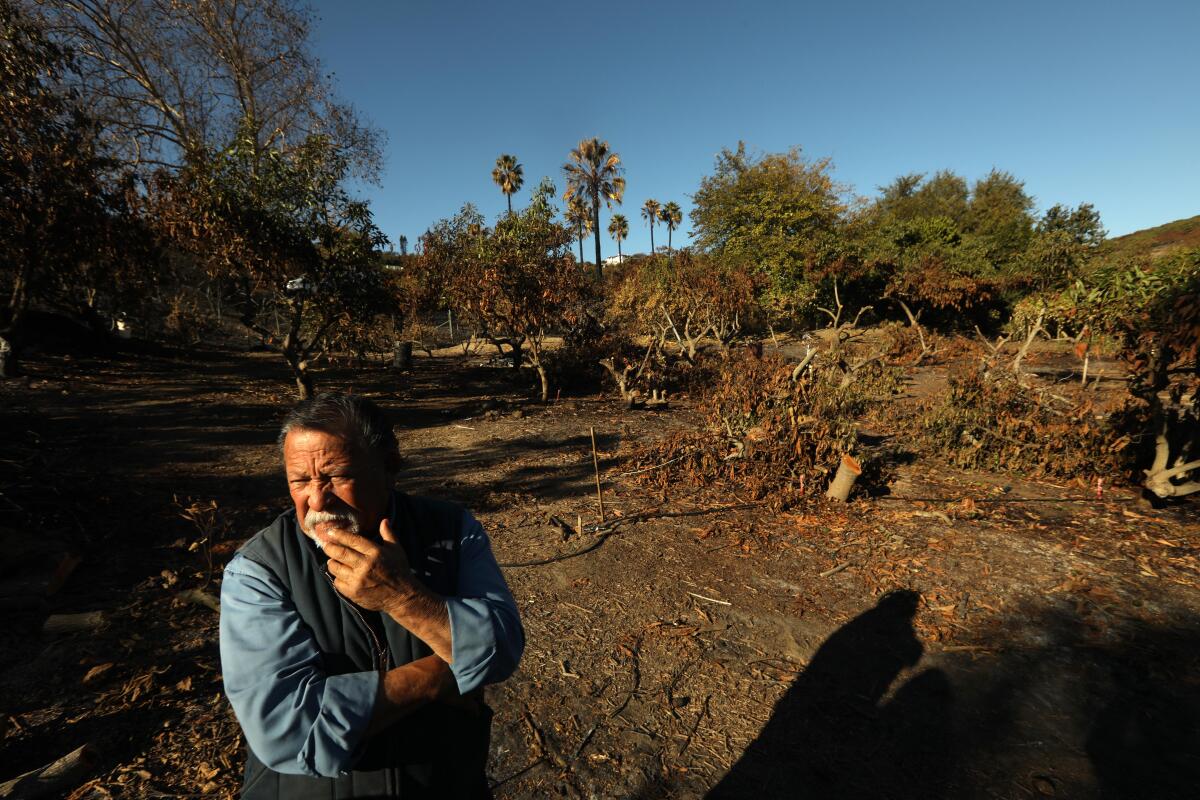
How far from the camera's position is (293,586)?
1.32 meters

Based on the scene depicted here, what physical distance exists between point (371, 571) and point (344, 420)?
0.55 metres

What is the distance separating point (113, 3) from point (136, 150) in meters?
3.88

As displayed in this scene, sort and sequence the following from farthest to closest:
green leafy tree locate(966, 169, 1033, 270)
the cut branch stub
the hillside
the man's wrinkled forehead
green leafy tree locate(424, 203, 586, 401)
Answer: the hillside → green leafy tree locate(966, 169, 1033, 270) → green leafy tree locate(424, 203, 586, 401) → the cut branch stub → the man's wrinkled forehead

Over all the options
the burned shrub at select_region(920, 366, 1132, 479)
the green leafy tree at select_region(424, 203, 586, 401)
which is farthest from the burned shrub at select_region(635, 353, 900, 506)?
the green leafy tree at select_region(424, 203, 586, 401)

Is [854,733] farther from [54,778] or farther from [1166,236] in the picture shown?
[1166,236]

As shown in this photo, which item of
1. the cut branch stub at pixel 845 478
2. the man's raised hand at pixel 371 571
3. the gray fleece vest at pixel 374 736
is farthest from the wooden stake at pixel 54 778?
the cut branch stub at pixel 845 478

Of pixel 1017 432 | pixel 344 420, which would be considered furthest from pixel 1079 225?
pixel 344 420

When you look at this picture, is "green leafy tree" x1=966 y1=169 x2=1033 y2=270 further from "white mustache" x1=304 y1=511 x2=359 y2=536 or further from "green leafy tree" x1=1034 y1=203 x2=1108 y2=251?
"white mustache" x1=304 y1=511 x2=359 y2=536

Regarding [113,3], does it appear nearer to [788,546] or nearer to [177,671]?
[177,671]

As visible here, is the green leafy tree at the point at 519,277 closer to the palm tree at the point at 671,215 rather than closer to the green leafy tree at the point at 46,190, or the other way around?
the green leafy tree at the point at 46,190

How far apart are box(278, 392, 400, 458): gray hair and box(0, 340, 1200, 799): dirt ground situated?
2037mm

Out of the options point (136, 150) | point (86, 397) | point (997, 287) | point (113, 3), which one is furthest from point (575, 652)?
point (997, 287)

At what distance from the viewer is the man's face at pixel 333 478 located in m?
1.49

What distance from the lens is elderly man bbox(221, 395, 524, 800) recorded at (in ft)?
3.91
